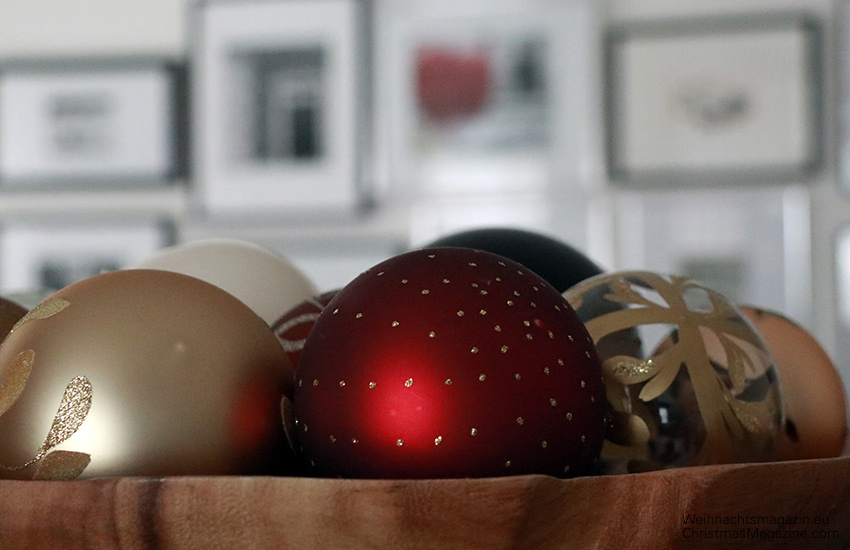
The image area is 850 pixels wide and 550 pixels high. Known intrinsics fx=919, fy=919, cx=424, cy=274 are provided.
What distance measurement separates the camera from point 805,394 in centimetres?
36

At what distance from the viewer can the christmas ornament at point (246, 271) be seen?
0.43m

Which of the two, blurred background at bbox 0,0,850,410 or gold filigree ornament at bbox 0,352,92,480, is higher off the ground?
blurred background at bbox 0,0,850,410

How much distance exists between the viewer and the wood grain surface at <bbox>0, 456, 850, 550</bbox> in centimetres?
21

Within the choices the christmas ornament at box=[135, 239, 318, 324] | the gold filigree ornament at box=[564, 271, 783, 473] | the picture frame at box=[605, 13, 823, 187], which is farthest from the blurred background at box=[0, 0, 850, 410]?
the gold filigree ornament at box=[564, 271, 783, 473]

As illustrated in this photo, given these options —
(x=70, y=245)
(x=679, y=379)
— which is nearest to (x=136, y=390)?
(x=679, y=379)

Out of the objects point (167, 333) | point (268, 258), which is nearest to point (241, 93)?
point (268, 258)

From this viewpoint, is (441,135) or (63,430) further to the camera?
(441,135)

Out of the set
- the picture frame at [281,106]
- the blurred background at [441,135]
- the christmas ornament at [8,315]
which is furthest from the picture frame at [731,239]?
the christmas ornament at [8,315]

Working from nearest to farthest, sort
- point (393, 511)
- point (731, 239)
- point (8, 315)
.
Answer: point (393, 511), point (8, 315), point (731, 239)

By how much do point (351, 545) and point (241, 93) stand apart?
164cm

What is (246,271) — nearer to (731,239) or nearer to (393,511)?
(393,511)

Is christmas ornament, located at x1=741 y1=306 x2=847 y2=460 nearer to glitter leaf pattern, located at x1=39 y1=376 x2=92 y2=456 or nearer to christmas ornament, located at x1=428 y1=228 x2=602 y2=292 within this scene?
christmas ornament, located at x1=428 y1=228 x2=602 y2=292

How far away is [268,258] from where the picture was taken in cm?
46

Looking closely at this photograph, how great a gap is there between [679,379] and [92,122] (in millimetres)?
1758
